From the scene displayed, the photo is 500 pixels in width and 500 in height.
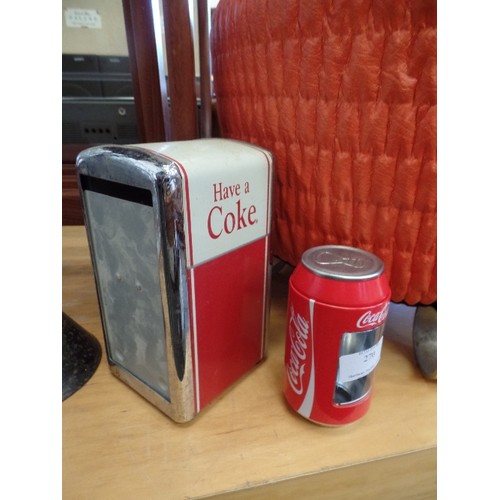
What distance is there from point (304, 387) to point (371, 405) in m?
0.09

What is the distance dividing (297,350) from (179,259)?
150mm

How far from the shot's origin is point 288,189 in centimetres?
47

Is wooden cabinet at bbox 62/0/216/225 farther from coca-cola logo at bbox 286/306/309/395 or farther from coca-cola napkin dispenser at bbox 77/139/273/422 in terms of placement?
coca-cola logo at bbox 286/306/309/395

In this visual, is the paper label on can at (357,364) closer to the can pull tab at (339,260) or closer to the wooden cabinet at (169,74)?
the can pull tab at (339,260)

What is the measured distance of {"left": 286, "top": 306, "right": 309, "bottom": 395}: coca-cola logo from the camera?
0.37 m

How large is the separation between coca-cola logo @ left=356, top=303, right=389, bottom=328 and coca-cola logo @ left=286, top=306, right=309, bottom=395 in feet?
0.16

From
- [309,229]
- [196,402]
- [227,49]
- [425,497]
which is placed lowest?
[425,497]

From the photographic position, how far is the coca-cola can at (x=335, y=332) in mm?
342

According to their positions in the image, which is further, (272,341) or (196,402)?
(272,341)

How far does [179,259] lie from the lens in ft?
1.11
